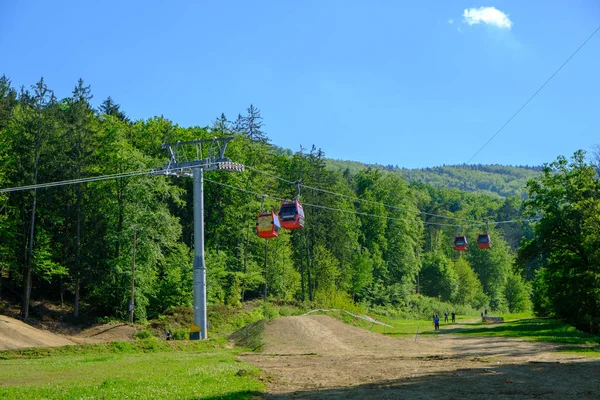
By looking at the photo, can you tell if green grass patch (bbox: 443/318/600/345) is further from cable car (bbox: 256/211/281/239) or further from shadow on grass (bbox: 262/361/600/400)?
cable car (bbox: 256/211/281/239)

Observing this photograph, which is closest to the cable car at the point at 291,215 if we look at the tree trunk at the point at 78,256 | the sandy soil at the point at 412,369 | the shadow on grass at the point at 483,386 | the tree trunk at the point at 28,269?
the sandy soil at the point at 412,369

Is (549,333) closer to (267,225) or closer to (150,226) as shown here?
(267,225)

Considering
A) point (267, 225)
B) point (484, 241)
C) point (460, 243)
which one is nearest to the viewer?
point (267, 225)

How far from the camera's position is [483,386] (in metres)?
19.7

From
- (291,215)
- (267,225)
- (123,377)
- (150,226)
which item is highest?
(150,226)

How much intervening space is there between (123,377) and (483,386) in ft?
39.0

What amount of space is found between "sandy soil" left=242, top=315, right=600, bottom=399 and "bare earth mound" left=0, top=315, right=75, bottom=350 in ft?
54.5

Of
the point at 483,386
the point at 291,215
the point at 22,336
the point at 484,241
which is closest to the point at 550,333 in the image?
the point at 484,241

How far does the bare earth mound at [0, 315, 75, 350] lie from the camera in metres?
41.4

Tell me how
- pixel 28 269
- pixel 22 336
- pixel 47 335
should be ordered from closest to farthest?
pixel 22 336
pixel 47 335
pixel 28 269

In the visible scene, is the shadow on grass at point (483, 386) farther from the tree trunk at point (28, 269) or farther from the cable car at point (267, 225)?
the tree trunk at point (28, 269)

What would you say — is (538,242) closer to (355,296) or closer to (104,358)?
(104,358)

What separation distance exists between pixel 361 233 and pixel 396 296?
1196cm

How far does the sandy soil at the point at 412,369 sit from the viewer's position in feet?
60.6
